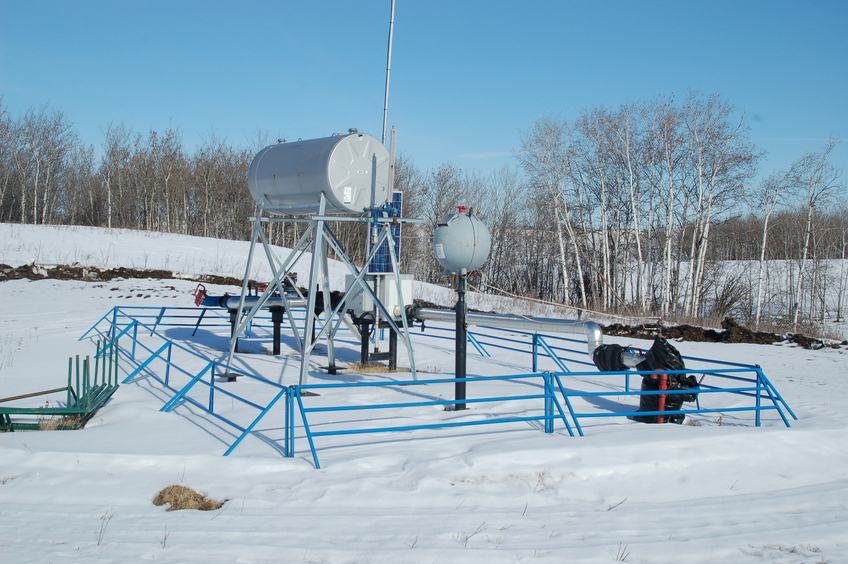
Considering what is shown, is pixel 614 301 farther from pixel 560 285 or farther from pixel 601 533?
pixel 601 533

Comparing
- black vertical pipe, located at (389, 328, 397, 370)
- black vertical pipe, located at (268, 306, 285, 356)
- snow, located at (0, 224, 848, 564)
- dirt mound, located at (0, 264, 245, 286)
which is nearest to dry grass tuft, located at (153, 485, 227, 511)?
snow, located at (0, 224, 848, 564)

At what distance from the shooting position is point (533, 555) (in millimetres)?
5098

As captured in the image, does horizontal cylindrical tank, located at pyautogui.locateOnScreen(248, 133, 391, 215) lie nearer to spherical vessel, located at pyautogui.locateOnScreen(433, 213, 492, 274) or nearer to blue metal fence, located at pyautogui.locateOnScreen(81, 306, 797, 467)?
spherical vessel, located at pyautogui.locateOnScreen(433, 213, 492, 274)

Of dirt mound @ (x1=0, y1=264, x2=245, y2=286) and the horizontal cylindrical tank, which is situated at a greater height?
the horizontal cylindrical tank

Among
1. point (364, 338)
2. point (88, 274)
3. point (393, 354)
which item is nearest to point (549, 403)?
point (393, 354)

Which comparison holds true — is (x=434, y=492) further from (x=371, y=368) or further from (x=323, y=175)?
(x=371, y=368)

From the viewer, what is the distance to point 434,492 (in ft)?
20.8

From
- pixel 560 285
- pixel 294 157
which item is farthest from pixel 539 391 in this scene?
pixel 560 285

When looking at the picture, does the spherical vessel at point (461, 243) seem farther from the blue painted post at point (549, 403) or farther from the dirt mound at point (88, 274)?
the dirt mound at point (88, 274)

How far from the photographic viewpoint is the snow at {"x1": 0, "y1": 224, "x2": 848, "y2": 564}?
5.17m

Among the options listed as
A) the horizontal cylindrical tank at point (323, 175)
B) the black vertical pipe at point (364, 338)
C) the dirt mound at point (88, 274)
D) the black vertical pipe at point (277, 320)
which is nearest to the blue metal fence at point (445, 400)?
the black vertical pipe at point (277, 320)

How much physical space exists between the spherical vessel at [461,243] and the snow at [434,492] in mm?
2174

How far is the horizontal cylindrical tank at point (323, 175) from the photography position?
10.4 meters

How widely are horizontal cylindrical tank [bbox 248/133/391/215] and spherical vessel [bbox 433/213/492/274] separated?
184 centimetres
